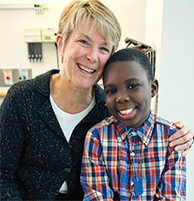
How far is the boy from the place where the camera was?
34.8 inches

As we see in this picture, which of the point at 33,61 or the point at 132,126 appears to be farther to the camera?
the point at 33,61

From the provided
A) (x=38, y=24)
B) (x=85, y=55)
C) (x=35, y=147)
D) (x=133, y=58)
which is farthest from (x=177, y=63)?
(x=38, y=24)

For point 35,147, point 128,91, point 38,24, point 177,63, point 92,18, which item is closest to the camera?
point 128,91

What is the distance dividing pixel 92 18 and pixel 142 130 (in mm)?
581

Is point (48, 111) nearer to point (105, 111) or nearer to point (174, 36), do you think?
point (105, 111)

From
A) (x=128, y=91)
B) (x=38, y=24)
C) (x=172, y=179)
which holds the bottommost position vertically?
(x=172, y=179)

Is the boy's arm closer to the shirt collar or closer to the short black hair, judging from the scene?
the shirt collar

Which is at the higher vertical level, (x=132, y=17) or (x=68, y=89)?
(x=132, y=17)

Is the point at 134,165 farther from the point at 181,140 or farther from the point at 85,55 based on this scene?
the point at 85,55

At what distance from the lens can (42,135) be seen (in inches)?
42.3

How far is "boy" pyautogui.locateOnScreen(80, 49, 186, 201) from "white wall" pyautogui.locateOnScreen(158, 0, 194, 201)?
1.21 ft

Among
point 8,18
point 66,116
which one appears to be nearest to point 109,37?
point 66,116

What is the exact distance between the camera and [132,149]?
3.09ft

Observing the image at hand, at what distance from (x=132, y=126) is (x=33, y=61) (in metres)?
2.21
